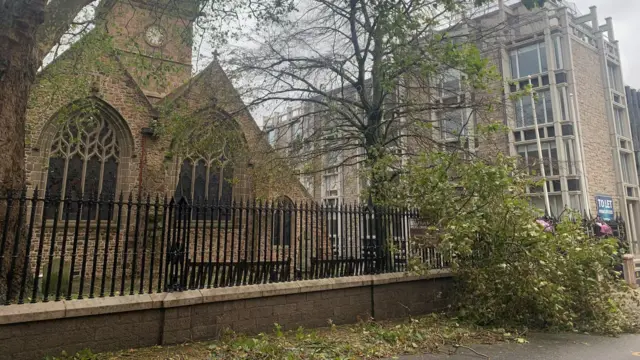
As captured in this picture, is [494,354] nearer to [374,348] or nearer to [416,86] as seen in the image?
[374,348]

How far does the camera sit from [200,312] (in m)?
5.78

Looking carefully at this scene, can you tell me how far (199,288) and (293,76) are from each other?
22.8ft

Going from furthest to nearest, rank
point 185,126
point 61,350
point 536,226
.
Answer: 1. point 185,126
2. point 536,226
3. point 61,350

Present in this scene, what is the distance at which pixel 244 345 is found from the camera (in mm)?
5520

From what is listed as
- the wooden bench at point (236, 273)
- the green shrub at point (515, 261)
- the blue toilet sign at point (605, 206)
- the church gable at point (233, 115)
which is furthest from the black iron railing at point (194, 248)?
the blue toilet sign at point (605, 206)

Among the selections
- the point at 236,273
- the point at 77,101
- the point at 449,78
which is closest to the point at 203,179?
the point at 77,101

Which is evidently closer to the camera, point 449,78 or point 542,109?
point 449,78

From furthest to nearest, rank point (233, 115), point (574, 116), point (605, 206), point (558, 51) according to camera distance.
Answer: point (558, 51) → point (605, 206) → point (574, 116) → point (233, 115)

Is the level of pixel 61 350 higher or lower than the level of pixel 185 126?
lower

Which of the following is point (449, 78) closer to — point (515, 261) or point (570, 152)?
point (515, 261)

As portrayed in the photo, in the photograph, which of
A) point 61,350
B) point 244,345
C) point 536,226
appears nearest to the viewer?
point 61,350

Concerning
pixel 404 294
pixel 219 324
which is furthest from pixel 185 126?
pixel 404 294

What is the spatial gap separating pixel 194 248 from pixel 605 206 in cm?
2179

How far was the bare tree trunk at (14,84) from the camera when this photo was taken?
5.48 m
